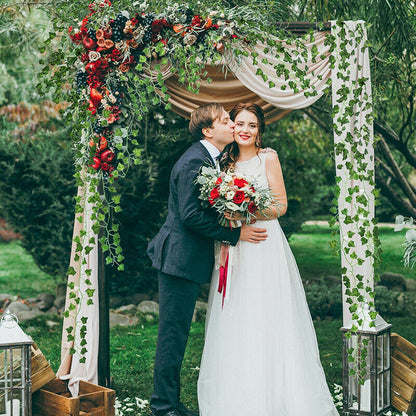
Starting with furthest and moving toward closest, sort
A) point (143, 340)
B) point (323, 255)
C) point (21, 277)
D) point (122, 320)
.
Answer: point (323, 255) → point (21, 277) → point (122, 320) → point (143, 340)

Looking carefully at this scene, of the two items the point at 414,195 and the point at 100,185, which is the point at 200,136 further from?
the point at 414,195

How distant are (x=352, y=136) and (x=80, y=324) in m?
2.31

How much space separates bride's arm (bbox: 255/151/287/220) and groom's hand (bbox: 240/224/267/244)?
89 mm

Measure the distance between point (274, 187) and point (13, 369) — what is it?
2065 mm

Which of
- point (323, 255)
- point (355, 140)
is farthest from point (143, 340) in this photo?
point (323, 255)

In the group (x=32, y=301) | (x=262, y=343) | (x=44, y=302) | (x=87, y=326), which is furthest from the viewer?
(x=32, y=301)

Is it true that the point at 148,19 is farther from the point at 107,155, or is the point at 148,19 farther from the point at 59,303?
the point at 59,303

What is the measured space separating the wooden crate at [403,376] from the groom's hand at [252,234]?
50.8 inches

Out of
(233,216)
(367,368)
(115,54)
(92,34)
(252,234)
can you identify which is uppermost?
(92,34)

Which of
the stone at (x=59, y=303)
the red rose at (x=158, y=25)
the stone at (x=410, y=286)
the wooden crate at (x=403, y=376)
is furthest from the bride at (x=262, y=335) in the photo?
the stone at (x=410, y=286)

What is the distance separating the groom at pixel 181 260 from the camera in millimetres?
4270

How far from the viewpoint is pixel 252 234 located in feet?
14.4

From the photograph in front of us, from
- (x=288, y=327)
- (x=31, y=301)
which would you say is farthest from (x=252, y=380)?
(x=31, y=301)

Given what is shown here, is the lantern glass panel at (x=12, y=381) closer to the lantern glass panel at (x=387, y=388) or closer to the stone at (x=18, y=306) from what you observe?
the lantern glass panel at (x=387, y=388)
